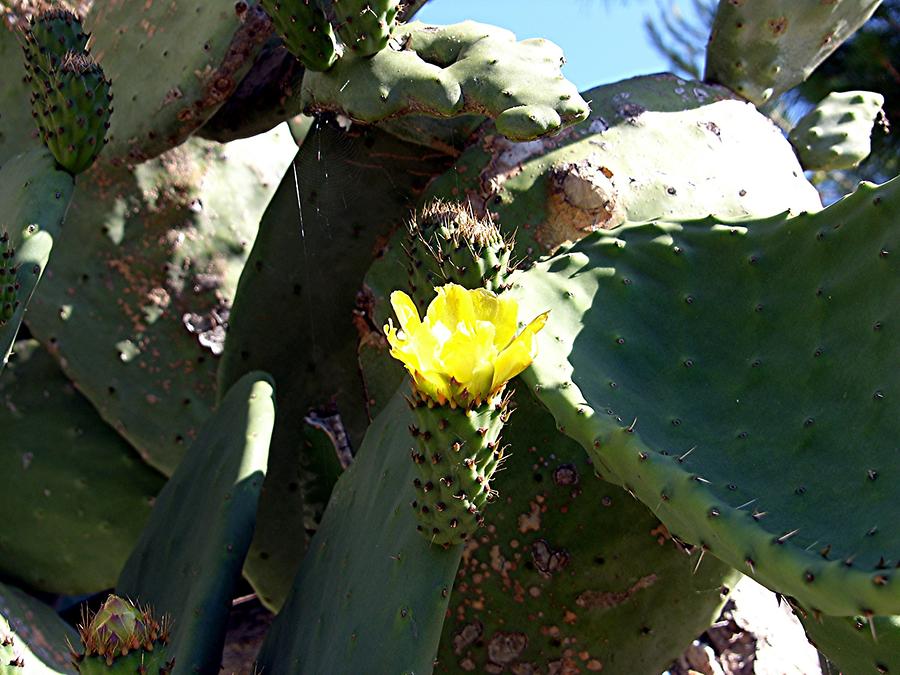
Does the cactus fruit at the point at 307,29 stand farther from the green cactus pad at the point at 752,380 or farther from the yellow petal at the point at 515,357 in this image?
the yellow petal at the point at 515,357

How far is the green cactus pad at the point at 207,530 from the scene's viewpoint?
5.31 feet

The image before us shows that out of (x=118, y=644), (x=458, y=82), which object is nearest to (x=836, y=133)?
(x=458, y=82)

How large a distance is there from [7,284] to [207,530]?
0.51 meters

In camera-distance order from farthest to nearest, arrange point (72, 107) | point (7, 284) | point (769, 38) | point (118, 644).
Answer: point (769, 38)
point (72, 107)
point (7, 284)
point (118, 644)

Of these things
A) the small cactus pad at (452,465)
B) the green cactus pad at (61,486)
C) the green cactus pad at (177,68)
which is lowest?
the green cactus pad at (61,486)

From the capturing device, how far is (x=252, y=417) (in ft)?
6.32

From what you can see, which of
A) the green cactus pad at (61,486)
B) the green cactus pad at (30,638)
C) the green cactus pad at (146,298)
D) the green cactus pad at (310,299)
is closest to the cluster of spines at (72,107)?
the green cactus pad at (310,299)

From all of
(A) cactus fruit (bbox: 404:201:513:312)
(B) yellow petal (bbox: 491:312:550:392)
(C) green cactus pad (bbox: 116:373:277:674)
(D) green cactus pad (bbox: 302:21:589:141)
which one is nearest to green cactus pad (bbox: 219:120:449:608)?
(C) green cactus pad (bbox: 116:373:277:674)

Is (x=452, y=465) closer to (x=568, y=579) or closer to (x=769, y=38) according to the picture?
(x=568, y=579)

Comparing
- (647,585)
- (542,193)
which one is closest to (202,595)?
(647,585)

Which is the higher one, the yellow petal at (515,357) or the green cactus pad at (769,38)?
the yellow petal at (515,357)

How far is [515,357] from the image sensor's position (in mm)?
1167

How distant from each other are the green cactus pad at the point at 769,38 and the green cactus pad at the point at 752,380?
81 cm

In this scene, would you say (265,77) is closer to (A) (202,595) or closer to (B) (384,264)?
(B) (384,264)
